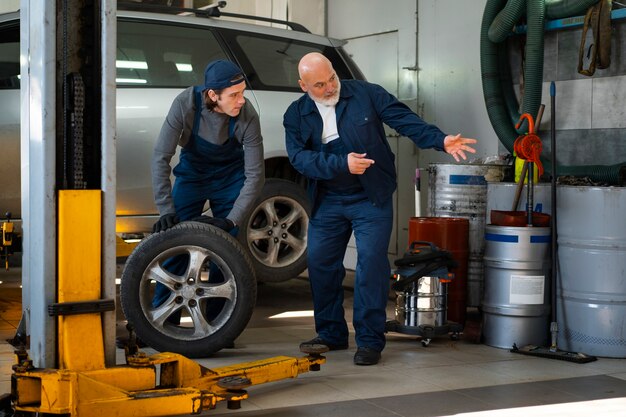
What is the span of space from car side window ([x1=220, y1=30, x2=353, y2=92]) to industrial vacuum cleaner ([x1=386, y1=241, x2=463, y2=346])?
2.03m

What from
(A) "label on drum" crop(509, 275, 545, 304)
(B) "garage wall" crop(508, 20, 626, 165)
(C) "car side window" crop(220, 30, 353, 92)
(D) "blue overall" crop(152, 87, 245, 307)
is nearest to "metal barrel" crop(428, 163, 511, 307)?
(B) "garage wall" crop(508, 20, 626, 165)

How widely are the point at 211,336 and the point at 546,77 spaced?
3.51 meters

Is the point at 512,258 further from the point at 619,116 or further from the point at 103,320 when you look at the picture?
the point at 103,320

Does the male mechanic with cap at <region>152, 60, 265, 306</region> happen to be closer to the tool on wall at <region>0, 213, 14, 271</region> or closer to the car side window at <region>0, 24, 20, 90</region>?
the tool on wall at <region>0, 213, 14, 271</region>

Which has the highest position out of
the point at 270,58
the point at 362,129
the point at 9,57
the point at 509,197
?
the point at 270,58

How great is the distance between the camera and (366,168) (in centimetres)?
536

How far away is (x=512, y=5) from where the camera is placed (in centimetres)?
725

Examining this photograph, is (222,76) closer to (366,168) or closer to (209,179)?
(209,179)

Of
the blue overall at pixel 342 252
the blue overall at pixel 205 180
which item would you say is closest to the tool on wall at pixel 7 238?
the blue overall at pixel 205 180

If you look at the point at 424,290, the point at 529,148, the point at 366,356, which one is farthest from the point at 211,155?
the point at 529,148

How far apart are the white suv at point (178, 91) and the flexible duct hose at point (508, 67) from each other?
40.3 inches

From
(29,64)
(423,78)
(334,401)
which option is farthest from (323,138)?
(423,78)

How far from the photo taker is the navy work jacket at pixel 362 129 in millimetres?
5469

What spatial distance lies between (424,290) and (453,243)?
1.94 feet
